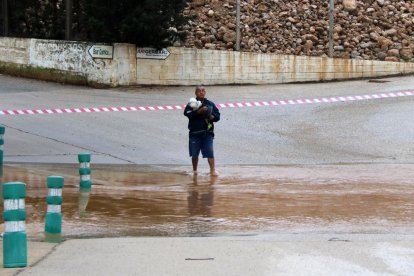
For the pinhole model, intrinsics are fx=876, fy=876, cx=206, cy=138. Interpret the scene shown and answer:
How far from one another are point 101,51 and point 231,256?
841 inches

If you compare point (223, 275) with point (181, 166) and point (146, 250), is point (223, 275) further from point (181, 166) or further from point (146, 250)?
point (181, 166)

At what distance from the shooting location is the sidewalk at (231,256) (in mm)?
7761

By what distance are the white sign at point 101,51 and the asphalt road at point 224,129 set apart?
1361 millimetres

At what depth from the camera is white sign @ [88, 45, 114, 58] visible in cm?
2891

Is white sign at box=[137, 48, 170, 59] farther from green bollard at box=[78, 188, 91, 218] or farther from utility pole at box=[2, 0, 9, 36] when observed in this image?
green bollard at box=[78, 188, 91, 218]

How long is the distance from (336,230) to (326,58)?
70.5ft

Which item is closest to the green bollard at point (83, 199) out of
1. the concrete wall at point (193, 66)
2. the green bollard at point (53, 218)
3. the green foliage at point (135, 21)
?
the green bollard at point (53, 218)

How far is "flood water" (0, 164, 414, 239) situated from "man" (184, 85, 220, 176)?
1.35 feet

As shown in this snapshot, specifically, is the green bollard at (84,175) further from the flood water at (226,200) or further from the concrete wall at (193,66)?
the concrete wall at (193,66)

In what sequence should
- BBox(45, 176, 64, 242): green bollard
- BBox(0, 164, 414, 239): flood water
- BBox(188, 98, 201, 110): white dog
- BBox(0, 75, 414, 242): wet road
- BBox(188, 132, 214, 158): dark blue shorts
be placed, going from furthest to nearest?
BBox(188, 132, 214, 158): dark blue shorts
BBox(188, 98, 201, 110): white dog
BBox(0, 75, 414, 242): wet road
BBox(0, 164, 414, 239): flood water
BBox(45, 176, 64, 242): green bollard

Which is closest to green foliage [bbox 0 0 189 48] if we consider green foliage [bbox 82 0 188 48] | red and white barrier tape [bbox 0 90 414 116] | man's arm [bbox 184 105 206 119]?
green foliage [bbox 82 0 188 48]

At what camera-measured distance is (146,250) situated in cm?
861

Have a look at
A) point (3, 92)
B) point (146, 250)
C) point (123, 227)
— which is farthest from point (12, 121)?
point (146, 250)

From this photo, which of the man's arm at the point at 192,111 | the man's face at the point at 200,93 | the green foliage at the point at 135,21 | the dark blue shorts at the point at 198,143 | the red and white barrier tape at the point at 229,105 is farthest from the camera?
the green foliage at the point at 135,21
